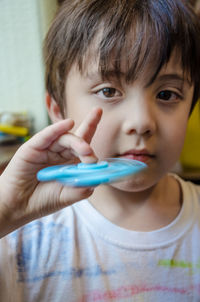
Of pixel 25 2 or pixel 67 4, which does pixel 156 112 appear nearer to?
pixel 67 4

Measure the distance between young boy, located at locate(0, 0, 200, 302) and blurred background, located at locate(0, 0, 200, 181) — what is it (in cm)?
58

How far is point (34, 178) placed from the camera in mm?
508

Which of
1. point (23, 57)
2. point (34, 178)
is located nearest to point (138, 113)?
point (34, 178)

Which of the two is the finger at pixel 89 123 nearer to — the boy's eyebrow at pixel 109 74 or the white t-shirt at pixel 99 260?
the boy's eyebrow at pixel 109 74

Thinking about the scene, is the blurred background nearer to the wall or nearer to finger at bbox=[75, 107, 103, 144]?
the wall

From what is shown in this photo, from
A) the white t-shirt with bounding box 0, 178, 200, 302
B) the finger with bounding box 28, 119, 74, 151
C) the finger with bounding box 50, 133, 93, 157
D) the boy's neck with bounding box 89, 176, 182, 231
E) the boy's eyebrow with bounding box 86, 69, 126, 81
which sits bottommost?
the white t-shirt with bounding box 0, 178, 200, 302

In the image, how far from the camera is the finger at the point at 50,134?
0.44 meters

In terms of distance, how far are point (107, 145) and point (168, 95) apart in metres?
0.17

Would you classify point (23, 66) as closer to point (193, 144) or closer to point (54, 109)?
point (54, 109)

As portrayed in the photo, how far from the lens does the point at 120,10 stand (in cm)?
57

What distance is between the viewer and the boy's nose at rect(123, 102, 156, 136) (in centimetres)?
52

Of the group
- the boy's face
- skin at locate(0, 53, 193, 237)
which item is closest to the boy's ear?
skin at locate(0, 53, 193, 237)

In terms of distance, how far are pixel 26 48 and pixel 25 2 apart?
0.20 metres

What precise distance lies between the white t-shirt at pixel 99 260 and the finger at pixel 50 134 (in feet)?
0.76
